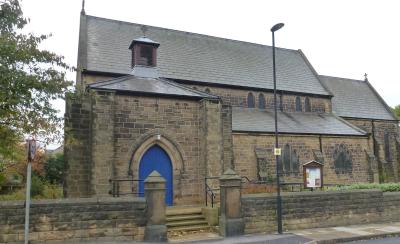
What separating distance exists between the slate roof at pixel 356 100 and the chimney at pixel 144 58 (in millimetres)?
19265

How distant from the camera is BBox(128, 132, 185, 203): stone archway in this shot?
49.0 ft

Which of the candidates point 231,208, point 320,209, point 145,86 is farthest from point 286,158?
point 231,208

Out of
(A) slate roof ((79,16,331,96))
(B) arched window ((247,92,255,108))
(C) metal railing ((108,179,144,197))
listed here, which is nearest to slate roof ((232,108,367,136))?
(B) arched window ((247,92,255,108))

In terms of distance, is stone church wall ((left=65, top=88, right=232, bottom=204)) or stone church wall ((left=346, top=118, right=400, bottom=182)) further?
stone church wall ((left=346, top=118, right=400, bottom=182))

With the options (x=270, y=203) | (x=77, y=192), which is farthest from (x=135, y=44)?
(x=270, y=203)

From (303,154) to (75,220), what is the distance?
58.7 feet

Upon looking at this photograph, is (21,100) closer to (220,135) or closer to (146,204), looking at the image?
(146,204)

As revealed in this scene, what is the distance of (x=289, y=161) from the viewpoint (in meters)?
23.9

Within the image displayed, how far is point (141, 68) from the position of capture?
18.6 meters

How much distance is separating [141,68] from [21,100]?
9.21 m

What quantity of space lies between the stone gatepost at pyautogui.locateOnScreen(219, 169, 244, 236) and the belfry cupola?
880 centimetres

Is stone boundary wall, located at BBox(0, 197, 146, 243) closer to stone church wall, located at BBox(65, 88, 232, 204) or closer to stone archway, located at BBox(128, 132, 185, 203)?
stone church wall, located at BBox(65, 88, 232, 204)

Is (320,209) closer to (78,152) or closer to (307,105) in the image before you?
(78,152)

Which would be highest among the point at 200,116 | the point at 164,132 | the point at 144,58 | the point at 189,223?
the point at 144,58
